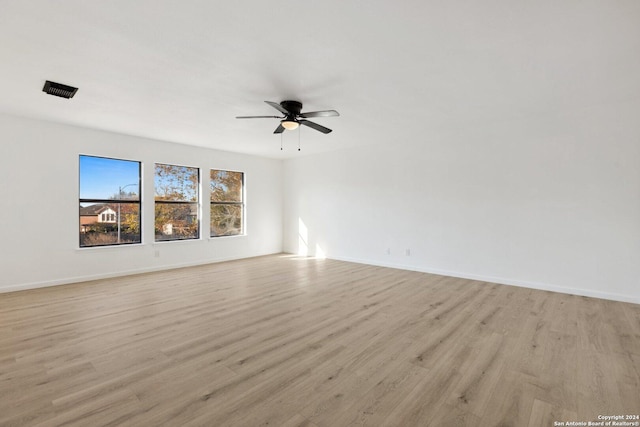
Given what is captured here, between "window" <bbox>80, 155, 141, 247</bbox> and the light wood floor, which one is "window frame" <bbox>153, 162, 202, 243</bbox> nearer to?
"window" <bbox>80, 155, 141, 247</bbox>

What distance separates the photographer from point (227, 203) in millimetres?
7059

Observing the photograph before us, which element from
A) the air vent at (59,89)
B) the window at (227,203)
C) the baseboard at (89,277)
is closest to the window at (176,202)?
the window at (227,203)

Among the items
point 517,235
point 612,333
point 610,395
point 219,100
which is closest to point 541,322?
point 612,333

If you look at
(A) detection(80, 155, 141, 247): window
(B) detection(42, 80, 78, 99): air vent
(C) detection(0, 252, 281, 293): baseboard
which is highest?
(B) detection(42, 80, 78, 99): air vent

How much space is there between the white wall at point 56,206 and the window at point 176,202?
17cm

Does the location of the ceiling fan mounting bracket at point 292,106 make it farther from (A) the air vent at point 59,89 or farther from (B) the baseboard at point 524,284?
(B) the baseboard at point 524,284

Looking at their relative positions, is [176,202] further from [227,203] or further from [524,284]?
[524,284]

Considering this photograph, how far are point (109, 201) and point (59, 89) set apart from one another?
246 centimetres

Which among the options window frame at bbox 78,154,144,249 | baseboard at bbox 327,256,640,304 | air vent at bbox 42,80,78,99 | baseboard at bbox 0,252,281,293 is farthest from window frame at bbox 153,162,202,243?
baseboard at bbox 327,256,640,304

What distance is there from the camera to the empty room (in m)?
2.00

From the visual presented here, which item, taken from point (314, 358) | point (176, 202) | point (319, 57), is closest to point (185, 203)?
point (176, 202)

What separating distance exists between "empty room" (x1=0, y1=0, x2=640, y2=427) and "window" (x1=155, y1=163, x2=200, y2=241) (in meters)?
0.05

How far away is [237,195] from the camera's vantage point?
7.29 m

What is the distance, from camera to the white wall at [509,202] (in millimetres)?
3945
